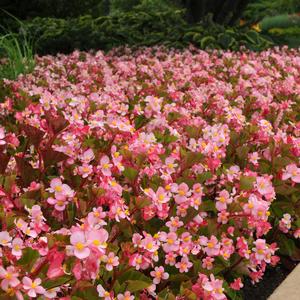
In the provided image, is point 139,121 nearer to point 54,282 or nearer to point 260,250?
point 260,250

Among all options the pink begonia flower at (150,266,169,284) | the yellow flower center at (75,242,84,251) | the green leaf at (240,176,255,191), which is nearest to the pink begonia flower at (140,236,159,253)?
the pink begonia flower at (150,266,169,284)

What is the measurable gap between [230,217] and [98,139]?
83cm

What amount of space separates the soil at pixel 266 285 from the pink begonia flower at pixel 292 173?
0.57 m

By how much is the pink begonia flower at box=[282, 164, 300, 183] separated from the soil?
1.87ft

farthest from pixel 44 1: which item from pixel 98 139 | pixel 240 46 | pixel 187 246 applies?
pixel 187 246

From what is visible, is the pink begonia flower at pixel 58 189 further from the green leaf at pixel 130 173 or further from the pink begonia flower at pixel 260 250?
the pink begonia flower at pixel 260 250

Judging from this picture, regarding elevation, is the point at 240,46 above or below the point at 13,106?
below

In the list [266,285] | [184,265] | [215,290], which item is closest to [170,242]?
[184,265]

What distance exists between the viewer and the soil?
9.25 feet

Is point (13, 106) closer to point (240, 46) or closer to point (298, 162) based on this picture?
point (298, 162)

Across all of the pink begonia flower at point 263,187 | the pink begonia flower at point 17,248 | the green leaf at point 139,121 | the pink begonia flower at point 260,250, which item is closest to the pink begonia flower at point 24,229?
the pink begonia flower at point 17,248

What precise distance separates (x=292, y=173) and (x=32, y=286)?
5.25 ft

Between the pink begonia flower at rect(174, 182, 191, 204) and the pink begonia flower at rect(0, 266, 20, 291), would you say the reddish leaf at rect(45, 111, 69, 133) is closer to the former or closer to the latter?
the pink begonia flower at rect(174, 182, 191, 204)

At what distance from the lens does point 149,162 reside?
270 centimetres
